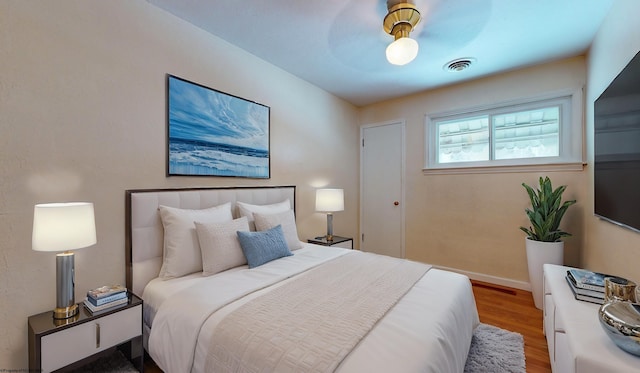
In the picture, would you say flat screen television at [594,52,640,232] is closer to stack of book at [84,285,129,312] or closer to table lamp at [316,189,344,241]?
table lamp at [316,189,344,241]

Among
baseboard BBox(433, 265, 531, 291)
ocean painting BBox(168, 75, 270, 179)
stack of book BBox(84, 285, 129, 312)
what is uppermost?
ocean painting BBox(168, 75, 270, 179)

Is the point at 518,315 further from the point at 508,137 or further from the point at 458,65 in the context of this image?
the point at 458,65

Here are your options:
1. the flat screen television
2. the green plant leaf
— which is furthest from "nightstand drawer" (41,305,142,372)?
the green plant leaf

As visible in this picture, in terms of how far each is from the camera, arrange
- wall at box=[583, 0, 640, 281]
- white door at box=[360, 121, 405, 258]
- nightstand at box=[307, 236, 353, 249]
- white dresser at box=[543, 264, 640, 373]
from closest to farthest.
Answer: white dresser at box=[543, 264, 640, 373]
wall at box=[583, 0, 640, 281]
nightstand at box=[307, 236, 353, 249]
white door at box=[360, 121, 405, 258]

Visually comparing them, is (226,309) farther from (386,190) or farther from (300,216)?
(386,190)

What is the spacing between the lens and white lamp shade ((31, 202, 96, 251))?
1265 millimetres

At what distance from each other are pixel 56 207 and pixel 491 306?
350 cm

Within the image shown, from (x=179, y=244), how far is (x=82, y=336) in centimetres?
66

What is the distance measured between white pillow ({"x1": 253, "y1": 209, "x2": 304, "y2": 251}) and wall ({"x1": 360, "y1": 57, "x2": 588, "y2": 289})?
2.04 metres

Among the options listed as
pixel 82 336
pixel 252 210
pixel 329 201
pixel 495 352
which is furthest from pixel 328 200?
pixel 82 336

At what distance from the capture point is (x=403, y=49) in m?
1.86

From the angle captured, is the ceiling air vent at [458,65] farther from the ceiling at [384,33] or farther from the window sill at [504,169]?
the window sill at [504,169]

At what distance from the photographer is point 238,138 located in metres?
2.53

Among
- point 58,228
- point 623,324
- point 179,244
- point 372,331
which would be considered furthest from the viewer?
point 179,244
